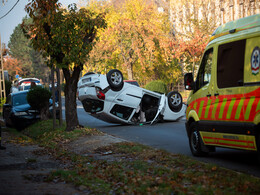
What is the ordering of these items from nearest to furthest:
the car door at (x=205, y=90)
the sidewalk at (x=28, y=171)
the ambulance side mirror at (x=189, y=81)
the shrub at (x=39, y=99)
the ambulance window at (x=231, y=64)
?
the sidewalk at (x=28, y=171)
the ambulance window at (x=231, y=64)
the car door at (x=205, y=90)
the ambulance side mirror at (x=189, y=81)
the shrub at (x=39, y=99)

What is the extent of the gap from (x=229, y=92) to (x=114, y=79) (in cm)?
910

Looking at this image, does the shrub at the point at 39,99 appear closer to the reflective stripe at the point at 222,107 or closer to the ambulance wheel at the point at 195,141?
the ambulance wheel at the point at 195,141

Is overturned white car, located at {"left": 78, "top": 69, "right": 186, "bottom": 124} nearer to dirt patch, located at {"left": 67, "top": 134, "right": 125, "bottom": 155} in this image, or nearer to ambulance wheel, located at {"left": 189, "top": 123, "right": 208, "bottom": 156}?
dirt patch, located at {"left": 67, "top": 134, "right": 125, "bottom": 155}

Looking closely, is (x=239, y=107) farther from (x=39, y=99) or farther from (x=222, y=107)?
(x=39, y=99)

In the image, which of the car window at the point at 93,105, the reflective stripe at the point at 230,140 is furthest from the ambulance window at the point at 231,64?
the car window at the point at 93,105

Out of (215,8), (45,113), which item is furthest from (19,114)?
(215,8)

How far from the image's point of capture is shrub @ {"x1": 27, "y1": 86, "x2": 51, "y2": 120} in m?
19.0

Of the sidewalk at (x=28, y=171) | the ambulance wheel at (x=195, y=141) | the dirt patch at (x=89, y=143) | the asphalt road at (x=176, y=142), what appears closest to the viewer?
the sidewalk at (x=28, y=171)

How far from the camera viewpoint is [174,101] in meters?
18.6

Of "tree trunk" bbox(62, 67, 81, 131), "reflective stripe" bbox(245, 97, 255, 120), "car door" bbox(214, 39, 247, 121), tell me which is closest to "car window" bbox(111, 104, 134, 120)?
"tree trunk" bbox(62, 67, 81, 131)

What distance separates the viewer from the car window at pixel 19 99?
2052cm

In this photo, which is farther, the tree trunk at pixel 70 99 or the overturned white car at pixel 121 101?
the overturned white car at pixel 121 101

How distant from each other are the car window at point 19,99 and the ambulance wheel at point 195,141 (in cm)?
1190

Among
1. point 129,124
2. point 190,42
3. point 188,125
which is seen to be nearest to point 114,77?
point 129,124
